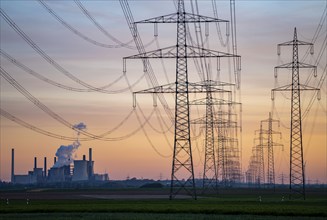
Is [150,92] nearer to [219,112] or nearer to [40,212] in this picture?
[40,212]

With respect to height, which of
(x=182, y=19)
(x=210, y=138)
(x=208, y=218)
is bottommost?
(x=208, y=218)

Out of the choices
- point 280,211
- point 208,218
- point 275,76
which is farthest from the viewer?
point 275,76

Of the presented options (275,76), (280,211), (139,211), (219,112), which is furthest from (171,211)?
(219,112)

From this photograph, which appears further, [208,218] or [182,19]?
[182,19]

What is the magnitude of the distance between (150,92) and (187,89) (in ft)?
17.5

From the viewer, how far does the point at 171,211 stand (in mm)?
58938

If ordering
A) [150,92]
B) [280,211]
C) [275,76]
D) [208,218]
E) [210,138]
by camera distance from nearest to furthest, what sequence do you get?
[208,218], [280,211], [150,92], [275,76], [210,138]

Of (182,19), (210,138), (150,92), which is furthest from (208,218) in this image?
(210,138)

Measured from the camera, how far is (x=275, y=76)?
78.8 m

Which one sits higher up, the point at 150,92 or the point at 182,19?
the point at 182,19

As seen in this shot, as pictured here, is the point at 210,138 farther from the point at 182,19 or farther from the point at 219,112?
the point at 182,19

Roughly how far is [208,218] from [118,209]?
1438cm

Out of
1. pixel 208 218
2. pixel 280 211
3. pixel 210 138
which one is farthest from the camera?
pixel 210 138

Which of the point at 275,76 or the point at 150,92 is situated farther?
the point at 275,76
